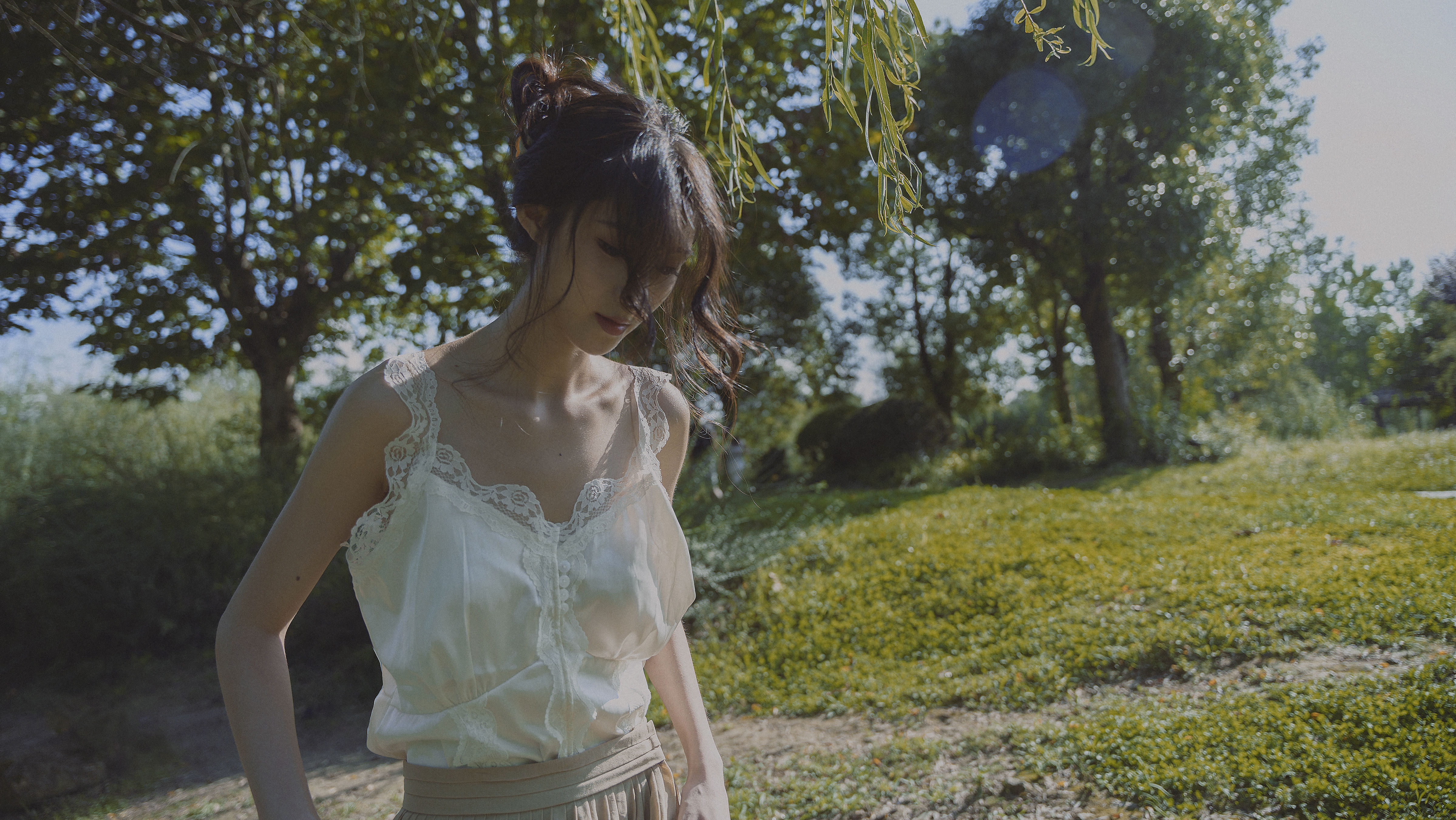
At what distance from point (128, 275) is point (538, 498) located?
7655 mm

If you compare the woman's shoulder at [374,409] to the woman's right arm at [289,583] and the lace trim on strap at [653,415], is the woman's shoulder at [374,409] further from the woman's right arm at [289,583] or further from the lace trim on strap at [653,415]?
the lace trim on strap at [653,415]

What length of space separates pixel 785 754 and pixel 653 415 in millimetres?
3144

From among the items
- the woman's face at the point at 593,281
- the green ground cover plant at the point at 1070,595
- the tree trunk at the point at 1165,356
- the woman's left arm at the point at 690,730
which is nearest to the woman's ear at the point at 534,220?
the woman's face at the point at 593,281

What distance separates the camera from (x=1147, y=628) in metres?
4.76

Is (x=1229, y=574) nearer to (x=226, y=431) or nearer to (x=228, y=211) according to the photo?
(x=228, y=211)

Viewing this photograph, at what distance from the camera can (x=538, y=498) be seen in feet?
4.43

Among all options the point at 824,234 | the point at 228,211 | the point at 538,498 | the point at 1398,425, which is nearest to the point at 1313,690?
the point at 538,498

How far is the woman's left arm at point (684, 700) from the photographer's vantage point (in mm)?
1415

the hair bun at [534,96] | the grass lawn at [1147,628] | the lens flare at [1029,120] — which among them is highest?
the lens flare at [1029,120]

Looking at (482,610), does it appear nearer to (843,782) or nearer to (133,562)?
(843,782)

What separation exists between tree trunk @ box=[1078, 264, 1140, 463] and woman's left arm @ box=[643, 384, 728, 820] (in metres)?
12.3

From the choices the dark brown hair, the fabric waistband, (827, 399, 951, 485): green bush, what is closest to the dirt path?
the fabric waistband

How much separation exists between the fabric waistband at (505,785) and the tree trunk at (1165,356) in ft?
66.6

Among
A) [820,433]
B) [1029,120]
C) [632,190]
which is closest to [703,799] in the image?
[632,190]
